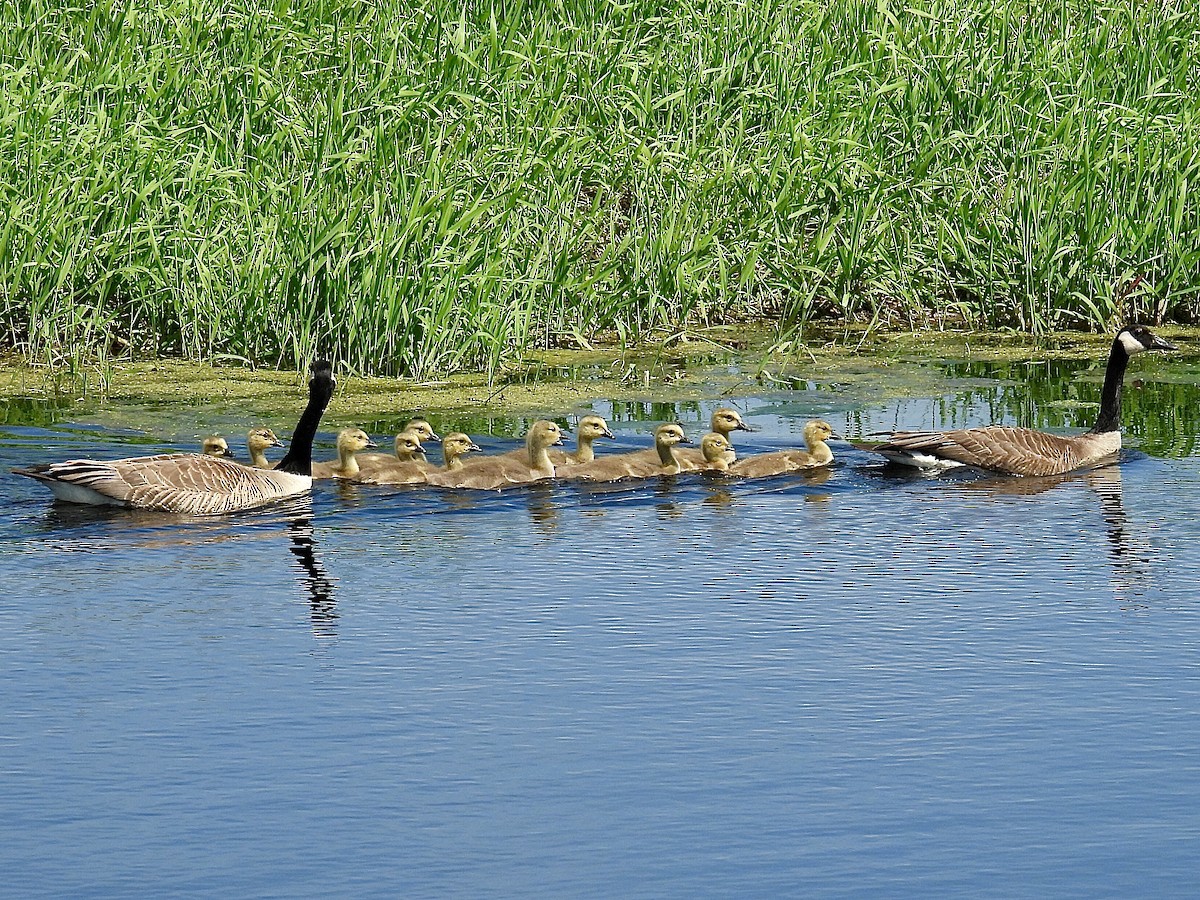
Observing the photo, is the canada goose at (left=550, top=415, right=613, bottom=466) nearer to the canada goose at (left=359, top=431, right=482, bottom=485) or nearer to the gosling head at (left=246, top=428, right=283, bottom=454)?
the canada goose at (left=359, top=431, right=482, bottom=485)

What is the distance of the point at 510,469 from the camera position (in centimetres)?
1069

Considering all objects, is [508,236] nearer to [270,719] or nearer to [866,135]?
[866,135]

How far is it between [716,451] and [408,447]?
5.28 feet

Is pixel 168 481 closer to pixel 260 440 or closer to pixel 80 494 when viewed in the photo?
pixel 80 494

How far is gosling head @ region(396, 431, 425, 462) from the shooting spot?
10727mm

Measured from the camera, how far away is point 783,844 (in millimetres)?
5363

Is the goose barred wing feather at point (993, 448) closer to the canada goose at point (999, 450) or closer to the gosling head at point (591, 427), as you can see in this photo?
the canada goose at point (999, 450)

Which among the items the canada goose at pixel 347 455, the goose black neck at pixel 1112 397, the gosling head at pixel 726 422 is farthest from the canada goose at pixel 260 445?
the goose black neck at pixel 1112 397

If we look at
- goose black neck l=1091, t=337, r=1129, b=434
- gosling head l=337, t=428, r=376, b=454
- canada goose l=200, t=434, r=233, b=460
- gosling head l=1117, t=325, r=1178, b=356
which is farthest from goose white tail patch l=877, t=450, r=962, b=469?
canada goose l=200, t=434, r=233, b=460

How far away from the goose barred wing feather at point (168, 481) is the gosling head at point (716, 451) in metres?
2.39

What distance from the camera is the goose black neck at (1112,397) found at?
11.7 metres

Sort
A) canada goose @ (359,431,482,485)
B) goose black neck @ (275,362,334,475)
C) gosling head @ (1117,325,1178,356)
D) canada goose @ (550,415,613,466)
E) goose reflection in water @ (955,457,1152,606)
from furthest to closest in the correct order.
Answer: gosling head @ (1117,325,1178,356) → canada goose @ (550,415,613,466) → canada goose @ (359,431,482,485) → goose black neck @ (275,362,334,475) → goose reflection in water @ (955,457,1152,606)

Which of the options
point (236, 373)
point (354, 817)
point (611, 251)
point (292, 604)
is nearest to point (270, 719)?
point (354, 817)

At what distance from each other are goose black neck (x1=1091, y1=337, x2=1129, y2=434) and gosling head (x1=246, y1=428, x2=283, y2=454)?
4.46 metres
